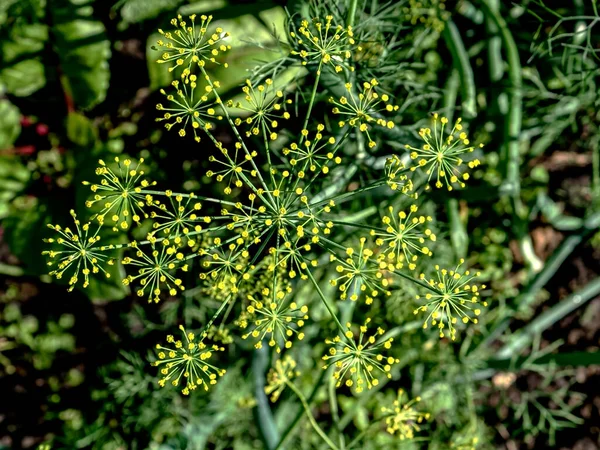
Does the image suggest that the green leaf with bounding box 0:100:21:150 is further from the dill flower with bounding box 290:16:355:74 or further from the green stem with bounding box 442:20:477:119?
the green stem with bounding box 442:20:477:119

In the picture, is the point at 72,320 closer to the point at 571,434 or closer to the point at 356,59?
the point at 356,59

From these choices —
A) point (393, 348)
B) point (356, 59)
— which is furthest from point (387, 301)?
point (356, 59)

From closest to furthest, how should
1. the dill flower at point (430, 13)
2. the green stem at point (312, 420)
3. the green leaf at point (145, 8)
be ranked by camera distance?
the green stem at point (312, 420) → the dill flower at point (430, 13) → the green leaf at point (145, 8)

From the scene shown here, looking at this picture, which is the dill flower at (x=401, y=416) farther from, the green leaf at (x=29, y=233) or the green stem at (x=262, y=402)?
the green leaf at (x=29, y=233)

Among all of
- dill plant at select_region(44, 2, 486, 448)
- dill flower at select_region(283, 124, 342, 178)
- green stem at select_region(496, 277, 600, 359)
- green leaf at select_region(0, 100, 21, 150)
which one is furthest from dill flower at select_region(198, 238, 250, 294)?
green stem at select_region(496, 277, 600, 359)

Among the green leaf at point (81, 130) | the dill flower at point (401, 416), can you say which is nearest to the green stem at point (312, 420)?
the dill flower at point (401, 416)

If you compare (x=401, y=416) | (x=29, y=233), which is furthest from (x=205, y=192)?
(x=401, y=416)
